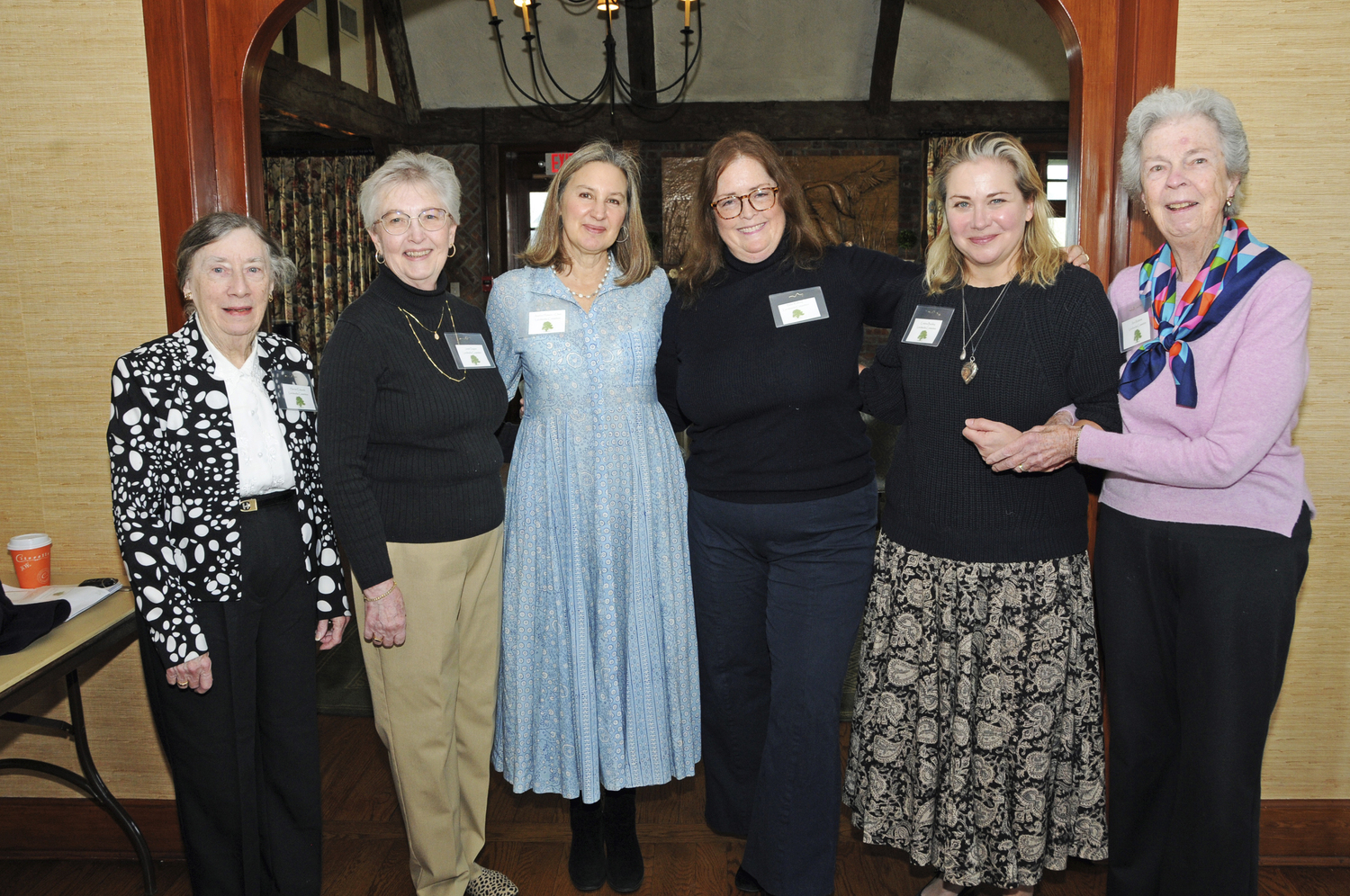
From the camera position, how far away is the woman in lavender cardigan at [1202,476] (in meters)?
1.65

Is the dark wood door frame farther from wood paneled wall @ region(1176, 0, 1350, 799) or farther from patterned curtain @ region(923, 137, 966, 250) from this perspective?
patterned curtain @ region(923, 137, 966, 250)

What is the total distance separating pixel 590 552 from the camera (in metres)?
2.19

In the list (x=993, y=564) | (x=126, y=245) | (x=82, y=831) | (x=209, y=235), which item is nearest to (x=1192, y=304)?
(x=993, y=564)

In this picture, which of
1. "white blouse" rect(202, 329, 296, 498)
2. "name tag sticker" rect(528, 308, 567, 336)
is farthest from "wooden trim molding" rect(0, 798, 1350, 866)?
"name tag sticker" rect(528, 308, 567, 336)

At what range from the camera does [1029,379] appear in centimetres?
184

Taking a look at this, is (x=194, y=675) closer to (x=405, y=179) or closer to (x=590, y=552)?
(x=590, y=552)

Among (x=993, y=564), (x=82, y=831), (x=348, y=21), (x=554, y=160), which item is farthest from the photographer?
(x=554, y=160)

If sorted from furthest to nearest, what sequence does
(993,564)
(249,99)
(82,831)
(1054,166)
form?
(1054,166)
(82,831)
(249,99)
(993,564)

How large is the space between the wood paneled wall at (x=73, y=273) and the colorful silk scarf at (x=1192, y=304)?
2.49m

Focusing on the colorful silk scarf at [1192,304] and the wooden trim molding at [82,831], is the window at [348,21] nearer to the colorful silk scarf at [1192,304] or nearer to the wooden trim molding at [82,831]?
the wooden trim molding at [82,831]

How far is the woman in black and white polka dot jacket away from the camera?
1.78 meters

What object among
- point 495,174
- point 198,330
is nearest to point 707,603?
point 198,330

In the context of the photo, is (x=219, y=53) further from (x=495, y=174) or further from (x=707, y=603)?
(x=495, y=174)

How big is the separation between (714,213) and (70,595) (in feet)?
6.54
